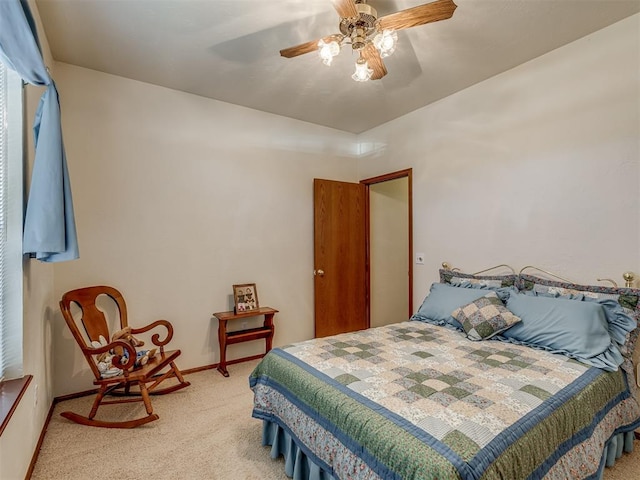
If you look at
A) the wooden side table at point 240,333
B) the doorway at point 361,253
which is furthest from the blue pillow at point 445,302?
the wooden side table at point 240,333

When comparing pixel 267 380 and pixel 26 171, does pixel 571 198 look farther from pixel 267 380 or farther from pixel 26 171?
pixel 26 171

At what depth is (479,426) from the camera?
1285 mm

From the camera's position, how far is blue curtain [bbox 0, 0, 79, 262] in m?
1.51

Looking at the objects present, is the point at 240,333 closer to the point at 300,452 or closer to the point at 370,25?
the point at 300,452

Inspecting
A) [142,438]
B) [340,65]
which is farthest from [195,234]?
[340,65]

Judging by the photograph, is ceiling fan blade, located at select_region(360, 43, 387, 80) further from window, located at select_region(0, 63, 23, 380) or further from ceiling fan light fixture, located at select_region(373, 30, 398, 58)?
window, located at select_region(0, 63, 23, 380)

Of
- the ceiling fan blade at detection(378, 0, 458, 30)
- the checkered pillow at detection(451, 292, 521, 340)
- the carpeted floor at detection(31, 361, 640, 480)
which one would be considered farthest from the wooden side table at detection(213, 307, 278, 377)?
the ceiling fan blade at detection(378, 0, 458, 30)

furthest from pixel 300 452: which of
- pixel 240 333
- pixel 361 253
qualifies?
pixel 361 253

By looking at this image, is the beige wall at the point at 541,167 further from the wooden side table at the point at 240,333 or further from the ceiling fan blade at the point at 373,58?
the wooden side table at the point at 240,333

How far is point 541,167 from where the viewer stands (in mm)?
2711

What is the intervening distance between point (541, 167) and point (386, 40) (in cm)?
178

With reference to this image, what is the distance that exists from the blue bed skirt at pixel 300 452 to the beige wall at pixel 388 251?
9.21 ft

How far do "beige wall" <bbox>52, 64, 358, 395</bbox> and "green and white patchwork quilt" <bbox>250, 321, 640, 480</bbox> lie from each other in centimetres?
161

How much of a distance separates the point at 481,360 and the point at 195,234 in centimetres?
280
